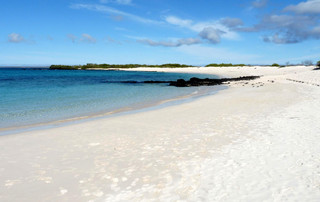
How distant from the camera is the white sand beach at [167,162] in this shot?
5.46 m

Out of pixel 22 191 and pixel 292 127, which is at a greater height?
pixel 292 127

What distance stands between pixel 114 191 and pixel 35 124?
10.1 metres

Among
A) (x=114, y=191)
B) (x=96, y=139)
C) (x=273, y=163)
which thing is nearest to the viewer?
(x=114, y=191)

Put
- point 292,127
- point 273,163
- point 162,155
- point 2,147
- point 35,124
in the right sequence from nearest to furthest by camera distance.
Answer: point 273,163, point 162,155, point 2,147, point 292,127, point 35,124

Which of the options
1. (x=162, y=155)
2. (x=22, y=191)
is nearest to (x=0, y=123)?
(x=22, y=191)

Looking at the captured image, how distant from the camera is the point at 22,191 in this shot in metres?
5.72

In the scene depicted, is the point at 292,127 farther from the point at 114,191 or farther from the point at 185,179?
the point at 114,191

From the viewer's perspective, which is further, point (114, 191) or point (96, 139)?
point (96, 139)

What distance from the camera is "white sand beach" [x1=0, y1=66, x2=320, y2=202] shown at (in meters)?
5.46

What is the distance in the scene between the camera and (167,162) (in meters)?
7.20

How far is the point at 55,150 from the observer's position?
338 inches

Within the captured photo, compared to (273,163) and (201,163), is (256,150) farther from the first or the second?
(201,163)

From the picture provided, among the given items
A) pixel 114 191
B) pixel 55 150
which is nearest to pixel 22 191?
pixel 114 191

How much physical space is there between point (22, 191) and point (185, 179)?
3831mm
